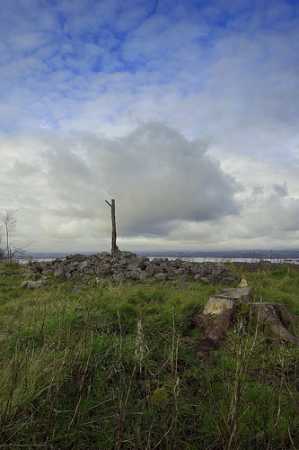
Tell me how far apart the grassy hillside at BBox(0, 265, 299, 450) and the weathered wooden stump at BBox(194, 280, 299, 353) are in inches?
8.5

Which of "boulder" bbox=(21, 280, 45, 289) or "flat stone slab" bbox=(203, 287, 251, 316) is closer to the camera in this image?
"flat stone slab" bbox=(203, 287, 251, 316)

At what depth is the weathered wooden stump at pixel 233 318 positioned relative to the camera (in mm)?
5527

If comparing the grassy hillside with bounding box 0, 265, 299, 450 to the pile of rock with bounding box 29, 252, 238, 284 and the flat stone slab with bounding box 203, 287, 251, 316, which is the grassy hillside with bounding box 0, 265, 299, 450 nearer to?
the flat stone slab with bounding box 203, 287, 251, 316

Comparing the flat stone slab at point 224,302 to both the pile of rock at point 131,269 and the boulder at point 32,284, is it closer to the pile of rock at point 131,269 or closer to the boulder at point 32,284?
the pile of rock at point 131,269

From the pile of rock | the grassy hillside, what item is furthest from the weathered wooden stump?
the pile of rock

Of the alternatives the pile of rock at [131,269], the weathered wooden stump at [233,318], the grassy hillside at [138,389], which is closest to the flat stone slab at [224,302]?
the weathered wooden stump at [233,318]

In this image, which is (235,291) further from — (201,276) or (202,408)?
(201,276)

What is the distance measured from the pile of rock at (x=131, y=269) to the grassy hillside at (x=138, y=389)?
16.5ft

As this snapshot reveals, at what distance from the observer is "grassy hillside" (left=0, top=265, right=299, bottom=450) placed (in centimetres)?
281

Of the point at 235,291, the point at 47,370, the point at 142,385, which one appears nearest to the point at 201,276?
the point at 235,291

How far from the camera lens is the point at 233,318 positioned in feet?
19.5

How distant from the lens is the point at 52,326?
17.9 ft

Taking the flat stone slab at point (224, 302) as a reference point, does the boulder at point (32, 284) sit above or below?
below

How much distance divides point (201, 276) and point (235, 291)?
4486 millimetres
